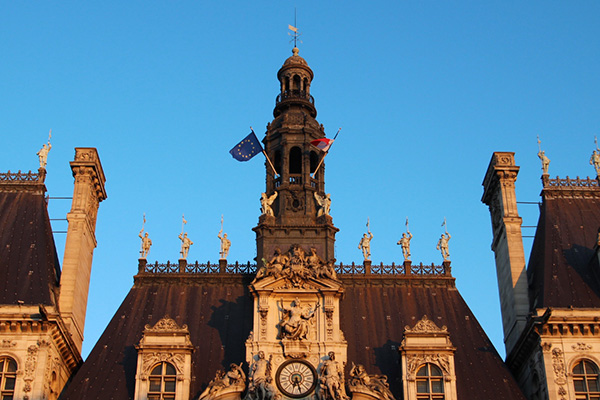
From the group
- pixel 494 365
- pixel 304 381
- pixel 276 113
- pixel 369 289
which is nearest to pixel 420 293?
pixel 369 289

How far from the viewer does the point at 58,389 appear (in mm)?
47875

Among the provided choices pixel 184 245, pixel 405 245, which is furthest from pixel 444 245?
pixel 184 245

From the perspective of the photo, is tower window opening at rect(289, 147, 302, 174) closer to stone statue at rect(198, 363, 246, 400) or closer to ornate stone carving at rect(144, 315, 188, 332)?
ornate stone carving at rect(144, 315, 188, 332)

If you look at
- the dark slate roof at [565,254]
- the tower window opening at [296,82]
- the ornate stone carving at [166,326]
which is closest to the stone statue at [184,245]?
the ornate stone carving at [166,326]

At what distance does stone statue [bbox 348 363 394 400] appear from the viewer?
4459cm

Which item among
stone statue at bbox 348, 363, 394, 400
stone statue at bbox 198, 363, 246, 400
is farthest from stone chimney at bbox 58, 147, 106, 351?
stone statue at bbox 348, 363, 394, 400

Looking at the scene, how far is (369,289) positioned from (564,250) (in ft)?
37.9

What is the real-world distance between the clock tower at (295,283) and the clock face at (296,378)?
5cm

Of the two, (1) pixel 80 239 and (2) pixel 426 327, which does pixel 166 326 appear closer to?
(1) pixel 80 239

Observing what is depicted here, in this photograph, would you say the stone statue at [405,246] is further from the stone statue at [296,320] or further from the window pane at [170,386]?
the window pane at [170,386]

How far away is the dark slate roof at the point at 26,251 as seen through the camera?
48875 mm

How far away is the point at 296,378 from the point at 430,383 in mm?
6791

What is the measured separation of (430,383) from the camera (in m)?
45.4

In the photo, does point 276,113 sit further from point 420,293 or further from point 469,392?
point 469,392
